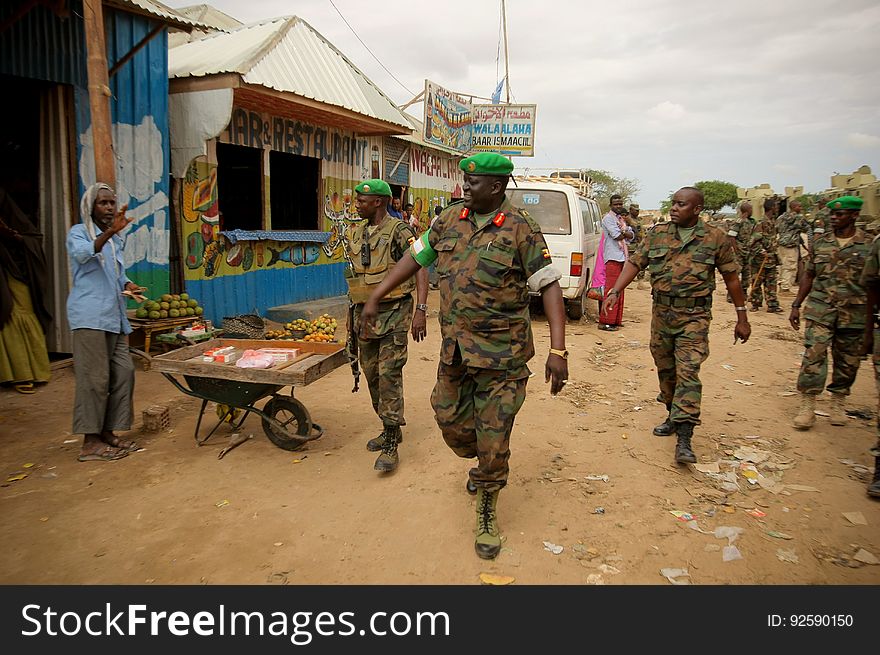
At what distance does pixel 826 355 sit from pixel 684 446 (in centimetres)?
163

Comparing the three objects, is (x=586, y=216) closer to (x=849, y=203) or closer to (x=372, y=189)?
(x=849, y=203)

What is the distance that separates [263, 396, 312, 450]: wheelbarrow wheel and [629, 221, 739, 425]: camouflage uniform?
8.90ft

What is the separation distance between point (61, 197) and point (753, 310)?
1172 cm

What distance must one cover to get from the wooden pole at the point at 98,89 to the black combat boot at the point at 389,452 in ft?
9.68

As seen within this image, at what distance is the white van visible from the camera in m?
9.15

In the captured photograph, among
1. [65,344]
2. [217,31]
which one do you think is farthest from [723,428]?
[217,31]

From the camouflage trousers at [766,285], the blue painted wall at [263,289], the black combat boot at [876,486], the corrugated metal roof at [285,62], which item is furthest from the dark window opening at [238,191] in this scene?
the camouflage trousers at [766,285]

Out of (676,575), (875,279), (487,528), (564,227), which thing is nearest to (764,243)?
(564,227)

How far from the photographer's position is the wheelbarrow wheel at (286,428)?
171 inches

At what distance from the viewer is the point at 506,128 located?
58.1 ft

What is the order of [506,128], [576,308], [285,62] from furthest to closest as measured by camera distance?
1. [506,128]
2. [576,308]
3. [285,62]

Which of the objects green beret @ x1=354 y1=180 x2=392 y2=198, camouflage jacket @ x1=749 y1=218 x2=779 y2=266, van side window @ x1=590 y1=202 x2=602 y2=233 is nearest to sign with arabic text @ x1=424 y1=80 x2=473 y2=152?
van side window @ x1=590 y1=202 x2=602 y2=233

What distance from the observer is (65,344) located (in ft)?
20.8

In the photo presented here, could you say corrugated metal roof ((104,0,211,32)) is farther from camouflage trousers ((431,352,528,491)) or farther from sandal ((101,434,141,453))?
camouflage trousers ((431,352,528,491))
